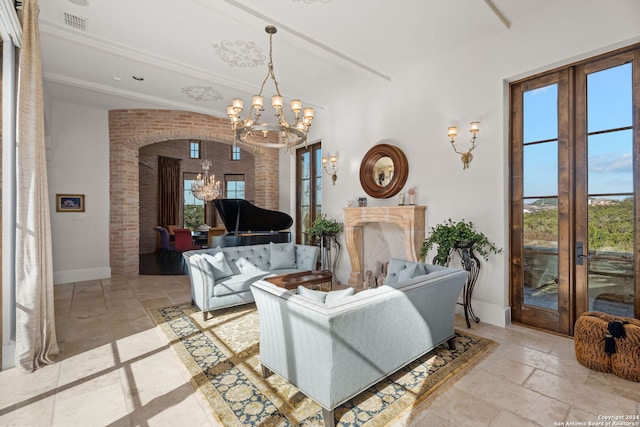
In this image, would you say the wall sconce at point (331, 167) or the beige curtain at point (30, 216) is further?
the wall sconce at point (331, 167)

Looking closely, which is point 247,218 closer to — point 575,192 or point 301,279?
point 301,279

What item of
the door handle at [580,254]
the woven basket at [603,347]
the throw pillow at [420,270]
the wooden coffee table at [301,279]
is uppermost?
the door handle at [580,254]

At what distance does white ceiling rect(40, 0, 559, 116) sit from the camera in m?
3.14

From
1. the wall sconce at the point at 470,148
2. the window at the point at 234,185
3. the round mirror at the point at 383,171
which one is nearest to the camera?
the wall sconce at the point at 470,148

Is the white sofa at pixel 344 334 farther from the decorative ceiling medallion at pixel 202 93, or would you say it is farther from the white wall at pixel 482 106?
the decorative ceiling medallion at pixel 202 93

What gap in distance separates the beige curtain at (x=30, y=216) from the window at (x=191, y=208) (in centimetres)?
862

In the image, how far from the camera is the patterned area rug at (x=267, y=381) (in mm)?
1988

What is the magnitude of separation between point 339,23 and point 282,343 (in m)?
3.47

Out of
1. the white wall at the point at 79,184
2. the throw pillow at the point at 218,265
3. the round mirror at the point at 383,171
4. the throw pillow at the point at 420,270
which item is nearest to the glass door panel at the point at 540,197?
the throw pillow at the point at 420,270

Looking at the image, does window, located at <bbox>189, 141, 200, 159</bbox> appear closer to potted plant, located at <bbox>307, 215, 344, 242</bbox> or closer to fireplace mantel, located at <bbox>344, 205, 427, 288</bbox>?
potted plant, located at <bbox>307, 215, 344, 242</bbox>

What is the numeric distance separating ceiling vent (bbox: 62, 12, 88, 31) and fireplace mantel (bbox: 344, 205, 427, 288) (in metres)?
4.33

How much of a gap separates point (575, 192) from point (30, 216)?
5.41m

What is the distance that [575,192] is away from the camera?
3176 mm

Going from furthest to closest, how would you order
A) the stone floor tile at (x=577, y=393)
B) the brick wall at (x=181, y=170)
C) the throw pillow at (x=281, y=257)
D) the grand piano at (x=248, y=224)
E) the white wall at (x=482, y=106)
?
1. the brick wall at (x=181, y=170)
2. the grand piano at (x=248, y=224)
3. the throw pillow at (x=281, y=257)
4. the white wall at (x=482, y=106)
5. the stone floor tile at (x=577, y=393)
